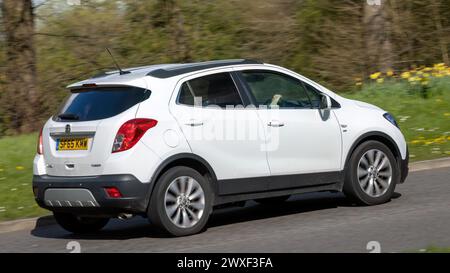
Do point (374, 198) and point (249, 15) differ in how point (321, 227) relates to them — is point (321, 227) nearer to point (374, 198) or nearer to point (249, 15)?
point (374, 198)

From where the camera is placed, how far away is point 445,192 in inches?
427

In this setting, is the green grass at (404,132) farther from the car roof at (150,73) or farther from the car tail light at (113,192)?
the car tail light at (113,192)

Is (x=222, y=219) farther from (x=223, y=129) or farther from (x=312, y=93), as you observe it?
(x=312, y=93)

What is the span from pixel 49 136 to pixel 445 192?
4805 mm

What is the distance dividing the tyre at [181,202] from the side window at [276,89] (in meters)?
1.25

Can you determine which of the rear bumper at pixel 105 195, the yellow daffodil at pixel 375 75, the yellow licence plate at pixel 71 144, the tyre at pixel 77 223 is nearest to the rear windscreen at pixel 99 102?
the yellow licence plate at pixel 71 144

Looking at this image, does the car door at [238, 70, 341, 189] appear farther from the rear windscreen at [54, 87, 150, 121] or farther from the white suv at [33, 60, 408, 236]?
the rear windscreen at [54, 87, 150, 121]

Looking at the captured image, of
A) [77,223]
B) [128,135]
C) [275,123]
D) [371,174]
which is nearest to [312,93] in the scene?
[275,123]

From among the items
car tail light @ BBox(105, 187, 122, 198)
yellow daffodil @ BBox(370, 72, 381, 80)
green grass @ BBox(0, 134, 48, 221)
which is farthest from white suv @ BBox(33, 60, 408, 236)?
yellow daffodil @ BBox(370, 72, 381, 80)

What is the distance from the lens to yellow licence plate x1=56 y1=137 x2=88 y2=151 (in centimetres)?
898

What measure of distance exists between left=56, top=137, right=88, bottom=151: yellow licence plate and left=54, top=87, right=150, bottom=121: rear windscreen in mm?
225

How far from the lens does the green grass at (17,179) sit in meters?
11.2

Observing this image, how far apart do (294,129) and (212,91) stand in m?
1.03
